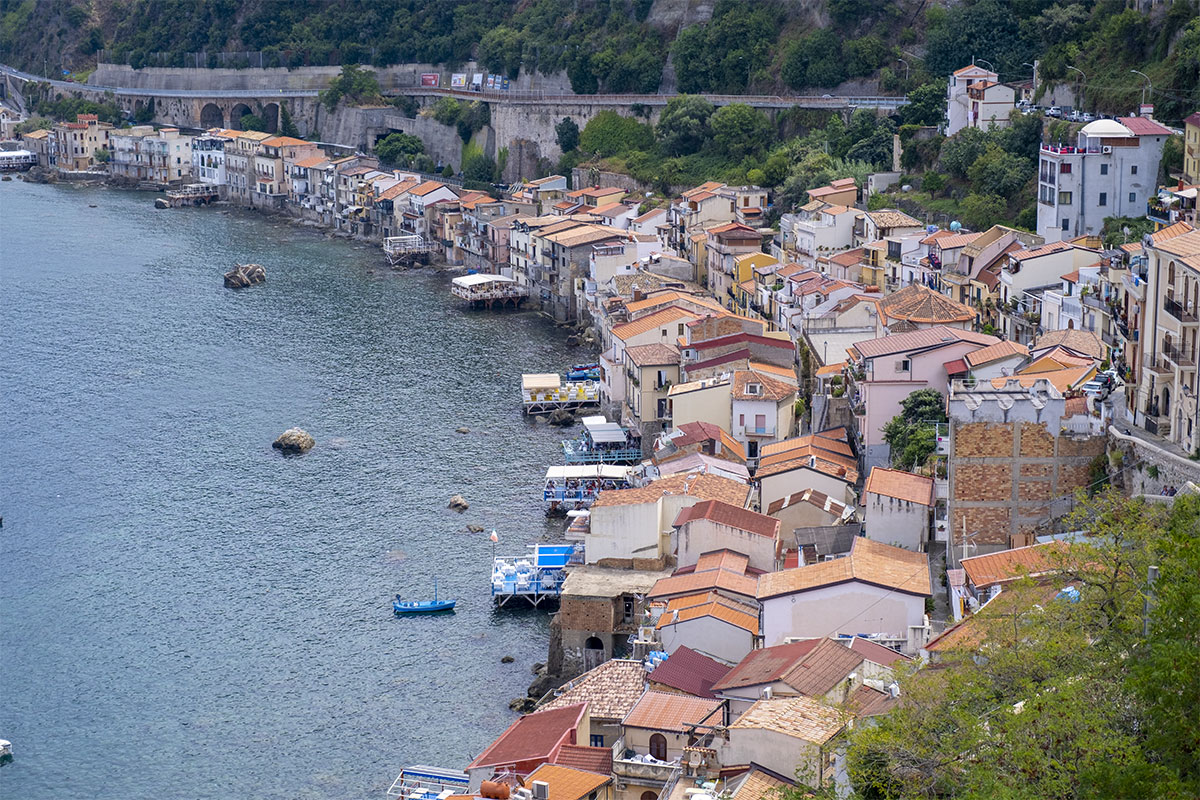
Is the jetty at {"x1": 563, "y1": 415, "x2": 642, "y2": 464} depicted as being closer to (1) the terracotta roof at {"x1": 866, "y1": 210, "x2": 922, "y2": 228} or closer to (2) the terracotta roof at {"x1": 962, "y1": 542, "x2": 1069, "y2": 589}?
(1) the terracotta roof at {"x1": 866, "y1": 210, "x2": 922, "y2": 228}

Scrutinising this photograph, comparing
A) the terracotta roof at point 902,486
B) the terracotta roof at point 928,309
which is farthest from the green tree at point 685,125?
the terracotta roof at point 902,486

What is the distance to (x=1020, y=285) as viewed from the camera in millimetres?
44469

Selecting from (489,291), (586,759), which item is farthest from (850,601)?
(489,291)

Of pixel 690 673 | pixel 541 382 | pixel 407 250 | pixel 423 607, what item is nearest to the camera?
pixel 690 673

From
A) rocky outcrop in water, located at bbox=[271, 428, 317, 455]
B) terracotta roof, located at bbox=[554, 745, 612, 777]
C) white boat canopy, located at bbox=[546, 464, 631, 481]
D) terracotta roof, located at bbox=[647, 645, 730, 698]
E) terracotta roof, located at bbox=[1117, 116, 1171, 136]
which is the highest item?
terracotta roof, located at bbox=[1117, 116, 1171, 136]

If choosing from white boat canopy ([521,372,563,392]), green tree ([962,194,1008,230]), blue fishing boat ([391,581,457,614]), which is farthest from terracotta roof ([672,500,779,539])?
green tree ([962,194,1008,230])

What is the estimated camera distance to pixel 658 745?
2725cm

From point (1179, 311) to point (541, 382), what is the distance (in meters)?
27.0

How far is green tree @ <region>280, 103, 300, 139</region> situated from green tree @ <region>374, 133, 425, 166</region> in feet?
50.6

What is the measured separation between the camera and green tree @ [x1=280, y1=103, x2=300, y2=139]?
112875 mm

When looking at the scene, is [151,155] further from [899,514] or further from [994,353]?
[899,514]

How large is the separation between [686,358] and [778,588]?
1652 centimetres

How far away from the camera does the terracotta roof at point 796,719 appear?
949 inches

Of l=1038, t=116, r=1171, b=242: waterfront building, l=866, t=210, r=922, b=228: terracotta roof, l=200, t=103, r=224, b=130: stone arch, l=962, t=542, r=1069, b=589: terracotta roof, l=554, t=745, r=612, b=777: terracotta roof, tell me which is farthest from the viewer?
l=200, t=103, r=224, b=130: stone arch
